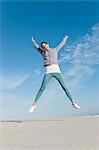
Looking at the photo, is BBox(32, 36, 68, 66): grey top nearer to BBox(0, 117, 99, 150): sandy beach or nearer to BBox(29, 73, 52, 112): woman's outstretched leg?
BBox(29, 73, 52, 112): woman's outstretched leg

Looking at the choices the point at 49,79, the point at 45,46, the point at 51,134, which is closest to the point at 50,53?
the point at 45,46

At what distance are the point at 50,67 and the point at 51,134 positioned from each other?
813 millimetres

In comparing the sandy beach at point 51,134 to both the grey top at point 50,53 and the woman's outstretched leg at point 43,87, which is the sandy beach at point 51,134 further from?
the grey top at point 50,53

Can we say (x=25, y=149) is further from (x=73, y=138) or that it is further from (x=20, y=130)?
(x=20, y=130)

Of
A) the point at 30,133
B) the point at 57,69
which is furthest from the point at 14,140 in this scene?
the point at 57,69

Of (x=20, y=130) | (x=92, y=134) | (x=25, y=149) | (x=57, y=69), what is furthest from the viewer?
(x=20, y=130)

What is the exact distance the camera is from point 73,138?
3600mm

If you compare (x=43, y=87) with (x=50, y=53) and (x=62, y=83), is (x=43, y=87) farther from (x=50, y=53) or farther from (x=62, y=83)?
(x=50, y=53)

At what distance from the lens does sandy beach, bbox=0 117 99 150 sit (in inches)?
129

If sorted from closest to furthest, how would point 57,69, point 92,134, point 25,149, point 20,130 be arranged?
1. point 25,149
2. point 57,69
3. point 92,134
4. point 20,130

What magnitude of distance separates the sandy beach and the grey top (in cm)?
84

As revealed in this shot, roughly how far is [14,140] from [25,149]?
446 mm

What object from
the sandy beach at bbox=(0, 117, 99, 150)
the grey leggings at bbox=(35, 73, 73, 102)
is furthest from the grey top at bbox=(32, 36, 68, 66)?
the sandy beach at bbox=(0, 117, 99, 150)

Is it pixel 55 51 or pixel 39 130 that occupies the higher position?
pixel 55 51
